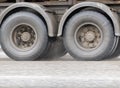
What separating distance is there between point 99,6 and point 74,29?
2.20ft

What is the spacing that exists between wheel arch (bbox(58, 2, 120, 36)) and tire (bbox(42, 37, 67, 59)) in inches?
21.2

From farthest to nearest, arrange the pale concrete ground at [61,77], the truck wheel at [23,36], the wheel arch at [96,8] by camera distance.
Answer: the truck wheel at [23,36] < the wheel arch at [96,8] < the pale concrete ground at [61,77]

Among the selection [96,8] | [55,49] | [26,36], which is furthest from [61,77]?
[55,49]

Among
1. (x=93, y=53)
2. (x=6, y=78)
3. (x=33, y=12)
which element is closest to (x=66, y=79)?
(x=6, y=78)

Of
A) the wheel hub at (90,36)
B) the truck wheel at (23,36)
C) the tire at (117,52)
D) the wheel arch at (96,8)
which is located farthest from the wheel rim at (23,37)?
the tire at (117,52)

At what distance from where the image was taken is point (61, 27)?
834 centimetres

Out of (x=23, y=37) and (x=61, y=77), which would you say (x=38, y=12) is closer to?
(x=23, y=37)

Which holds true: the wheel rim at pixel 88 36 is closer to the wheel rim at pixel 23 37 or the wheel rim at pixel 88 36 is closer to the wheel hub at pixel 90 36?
the wheel hub at pixel 90 36

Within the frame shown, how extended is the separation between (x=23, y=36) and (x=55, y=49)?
2.91 ft

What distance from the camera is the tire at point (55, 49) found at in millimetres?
8834

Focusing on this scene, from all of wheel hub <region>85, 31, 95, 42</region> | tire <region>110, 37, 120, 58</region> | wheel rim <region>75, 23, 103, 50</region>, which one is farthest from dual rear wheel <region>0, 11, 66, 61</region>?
tire <region>110, 37, 120, 58</region>

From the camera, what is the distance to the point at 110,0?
8.36 metres

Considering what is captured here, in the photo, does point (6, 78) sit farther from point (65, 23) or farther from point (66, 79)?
point (65, 23)

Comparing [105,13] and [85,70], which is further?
[105,13]
